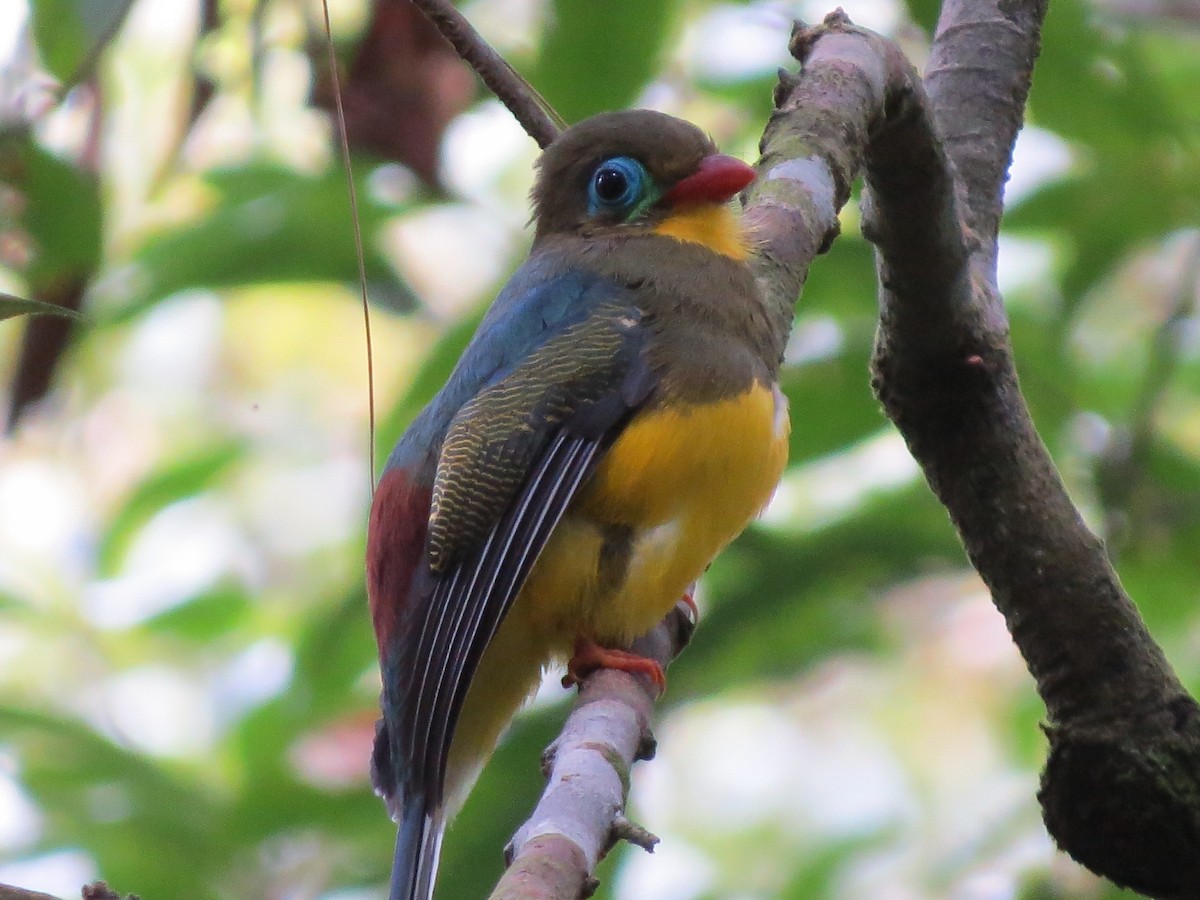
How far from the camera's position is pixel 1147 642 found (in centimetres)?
285

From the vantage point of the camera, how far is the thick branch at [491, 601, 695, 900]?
1.64m

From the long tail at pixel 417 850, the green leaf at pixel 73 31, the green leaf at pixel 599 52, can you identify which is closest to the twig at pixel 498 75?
the green leaf at pixel 599 52

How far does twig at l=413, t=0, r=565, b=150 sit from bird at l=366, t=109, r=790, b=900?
338 millimetres

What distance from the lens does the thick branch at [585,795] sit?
5.37 feet

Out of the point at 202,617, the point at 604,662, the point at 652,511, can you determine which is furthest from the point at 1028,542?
the point at 202,617

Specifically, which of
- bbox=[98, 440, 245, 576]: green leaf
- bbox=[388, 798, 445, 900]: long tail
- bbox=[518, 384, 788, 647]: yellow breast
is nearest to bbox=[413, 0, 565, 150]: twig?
bbox=[518, 384, 788, 647]: yellow breast

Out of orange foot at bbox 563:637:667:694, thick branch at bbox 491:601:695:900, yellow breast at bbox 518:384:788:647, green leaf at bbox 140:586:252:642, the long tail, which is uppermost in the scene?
green leaf at bbox 140:586:252:642

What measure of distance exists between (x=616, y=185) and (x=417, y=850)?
1543mm

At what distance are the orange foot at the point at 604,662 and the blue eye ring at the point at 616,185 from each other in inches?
41.1

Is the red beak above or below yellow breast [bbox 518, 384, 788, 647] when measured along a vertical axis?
above

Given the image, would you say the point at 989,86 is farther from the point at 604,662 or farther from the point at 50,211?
the point at 50,211

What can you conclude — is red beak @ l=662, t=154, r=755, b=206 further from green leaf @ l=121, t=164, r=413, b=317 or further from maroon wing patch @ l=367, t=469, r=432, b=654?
maroon wing patch @ l=367, t=469, r=432, b=654

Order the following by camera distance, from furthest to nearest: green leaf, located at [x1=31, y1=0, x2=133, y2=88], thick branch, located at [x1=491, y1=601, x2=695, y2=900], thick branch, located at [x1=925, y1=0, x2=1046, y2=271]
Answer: thick branch, located at [x1=925, y1=0, x2=1046, y2=271]
green leaf, located at [x1=31, y1=0, x2=133, y2=88]
thick branch, located at [x1=491, y1=601, x2=695, y2=900]

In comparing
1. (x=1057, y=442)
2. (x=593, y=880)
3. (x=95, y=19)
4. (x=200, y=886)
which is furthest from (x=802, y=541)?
(x=593, y=880)
